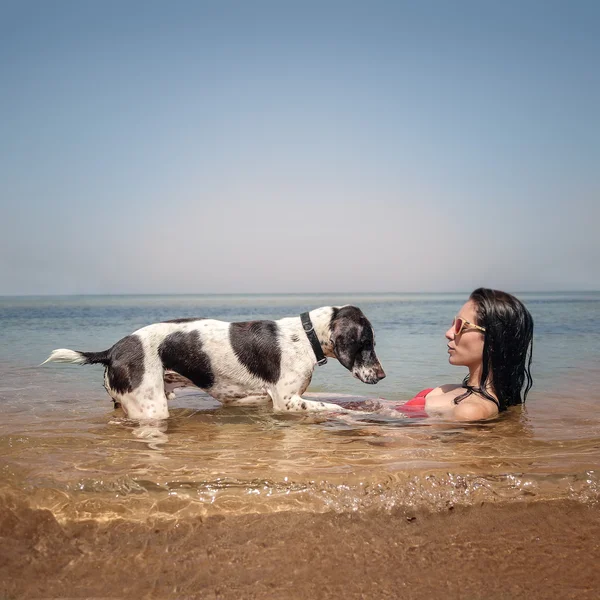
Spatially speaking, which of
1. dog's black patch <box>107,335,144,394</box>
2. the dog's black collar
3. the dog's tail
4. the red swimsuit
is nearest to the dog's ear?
the dog's black collar

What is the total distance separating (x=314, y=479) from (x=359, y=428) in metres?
1.64

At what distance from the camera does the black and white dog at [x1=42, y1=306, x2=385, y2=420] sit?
512 centimetres

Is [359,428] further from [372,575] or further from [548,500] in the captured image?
[372,575]

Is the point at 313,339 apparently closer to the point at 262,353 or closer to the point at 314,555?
the point at 262,353

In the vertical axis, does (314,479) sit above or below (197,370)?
below

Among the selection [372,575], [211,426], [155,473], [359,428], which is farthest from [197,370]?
[372,575]

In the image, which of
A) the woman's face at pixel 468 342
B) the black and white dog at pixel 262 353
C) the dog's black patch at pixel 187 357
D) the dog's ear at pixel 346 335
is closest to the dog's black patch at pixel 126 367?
the black and white dog at pixel 262 353

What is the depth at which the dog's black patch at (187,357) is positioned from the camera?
5.05 metres

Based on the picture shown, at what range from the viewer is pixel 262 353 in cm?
531

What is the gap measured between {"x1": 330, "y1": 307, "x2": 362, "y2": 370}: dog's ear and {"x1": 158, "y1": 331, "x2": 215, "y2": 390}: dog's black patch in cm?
117

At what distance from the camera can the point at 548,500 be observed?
3.01 metres

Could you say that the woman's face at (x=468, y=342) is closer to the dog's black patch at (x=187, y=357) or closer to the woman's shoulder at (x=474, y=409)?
the woman's shoulder at (x=474, y=409)

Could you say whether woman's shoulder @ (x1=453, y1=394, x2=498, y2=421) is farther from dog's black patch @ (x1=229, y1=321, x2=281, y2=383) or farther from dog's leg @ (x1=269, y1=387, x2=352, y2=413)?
dog's black patch @ (x1=229, y1=321, x2=281, y2=383)

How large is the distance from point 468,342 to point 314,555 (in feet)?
9.34
